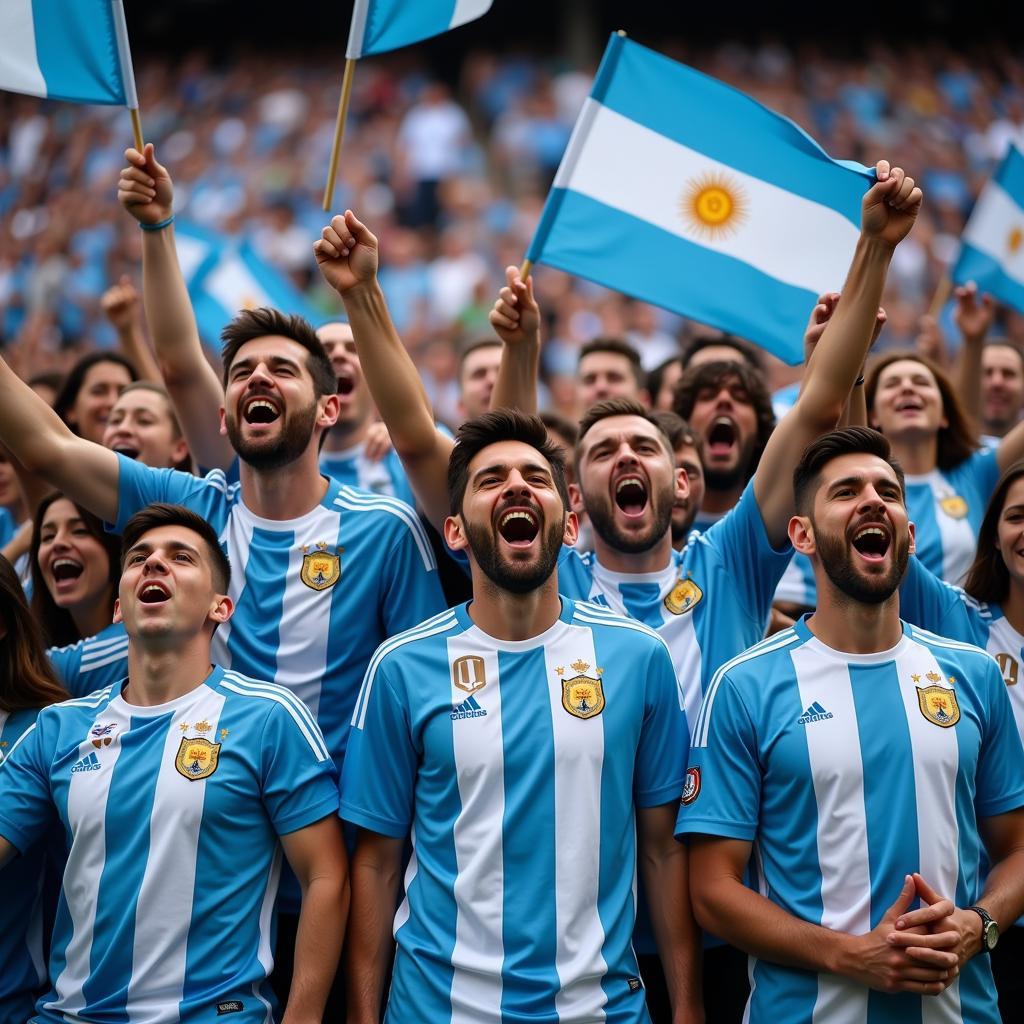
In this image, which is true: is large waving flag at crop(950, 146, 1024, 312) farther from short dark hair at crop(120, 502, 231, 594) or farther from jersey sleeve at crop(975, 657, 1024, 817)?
short dark hair at crop(120, 502, 231, 594)

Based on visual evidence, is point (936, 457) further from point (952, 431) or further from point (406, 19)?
point (406, 19)

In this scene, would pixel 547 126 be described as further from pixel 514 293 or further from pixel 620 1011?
pixel 620 1011

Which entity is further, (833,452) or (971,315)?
(971,315)

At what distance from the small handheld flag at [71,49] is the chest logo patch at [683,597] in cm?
251

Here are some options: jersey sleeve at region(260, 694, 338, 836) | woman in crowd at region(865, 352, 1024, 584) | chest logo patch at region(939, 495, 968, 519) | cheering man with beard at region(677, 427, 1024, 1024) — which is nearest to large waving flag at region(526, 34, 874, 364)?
woman in crowd at region(865, 352, 1024, 584)

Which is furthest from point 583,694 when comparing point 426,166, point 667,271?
point 426,166

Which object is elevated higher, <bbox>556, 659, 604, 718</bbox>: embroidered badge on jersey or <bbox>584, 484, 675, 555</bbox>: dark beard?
<bbox>584, 484, 675, 555</bbox>: dark beard

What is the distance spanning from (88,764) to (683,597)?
6.32 ft

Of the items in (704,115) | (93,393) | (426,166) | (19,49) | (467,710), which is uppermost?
(426,166)

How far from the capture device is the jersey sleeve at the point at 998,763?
3.89 metres

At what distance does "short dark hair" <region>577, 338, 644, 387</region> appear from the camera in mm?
6535

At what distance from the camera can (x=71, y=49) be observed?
16.6 feet

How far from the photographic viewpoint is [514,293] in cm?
458

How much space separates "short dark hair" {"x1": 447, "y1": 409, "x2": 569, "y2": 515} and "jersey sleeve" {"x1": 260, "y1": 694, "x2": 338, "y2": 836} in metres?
0.82
